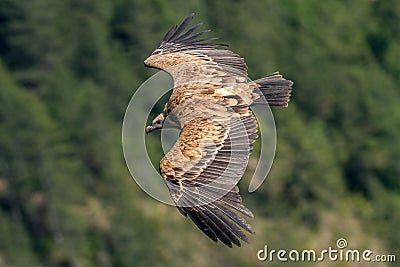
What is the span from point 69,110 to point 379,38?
22620 mm

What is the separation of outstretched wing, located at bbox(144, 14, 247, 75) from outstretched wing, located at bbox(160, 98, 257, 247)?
9.67 ft

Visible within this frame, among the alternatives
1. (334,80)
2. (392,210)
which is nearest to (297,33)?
(334,80)

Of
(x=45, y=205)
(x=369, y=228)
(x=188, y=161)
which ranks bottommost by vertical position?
(x=369, y=228)

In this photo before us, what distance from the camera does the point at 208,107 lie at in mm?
20906

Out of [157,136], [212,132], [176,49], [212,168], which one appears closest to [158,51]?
[176,49]

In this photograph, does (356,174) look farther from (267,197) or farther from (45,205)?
(45,205)

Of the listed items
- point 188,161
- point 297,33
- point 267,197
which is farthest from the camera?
point 297,33

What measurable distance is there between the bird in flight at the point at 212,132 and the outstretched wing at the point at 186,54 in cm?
2

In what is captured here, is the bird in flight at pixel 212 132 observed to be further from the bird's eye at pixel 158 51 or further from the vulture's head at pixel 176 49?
the bird's eye at pixel 158 51

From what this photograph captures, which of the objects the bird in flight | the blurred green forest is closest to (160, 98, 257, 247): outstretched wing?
the bird in flight

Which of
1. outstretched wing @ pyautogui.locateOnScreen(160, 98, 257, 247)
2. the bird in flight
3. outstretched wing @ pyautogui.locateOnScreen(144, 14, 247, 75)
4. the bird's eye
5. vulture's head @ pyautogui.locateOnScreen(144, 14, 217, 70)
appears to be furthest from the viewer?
the bird's eye

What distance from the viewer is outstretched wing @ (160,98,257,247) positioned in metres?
18.6

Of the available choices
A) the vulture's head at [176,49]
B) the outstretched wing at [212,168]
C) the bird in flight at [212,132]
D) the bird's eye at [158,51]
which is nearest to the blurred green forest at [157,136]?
the vulture's head at [176,49]

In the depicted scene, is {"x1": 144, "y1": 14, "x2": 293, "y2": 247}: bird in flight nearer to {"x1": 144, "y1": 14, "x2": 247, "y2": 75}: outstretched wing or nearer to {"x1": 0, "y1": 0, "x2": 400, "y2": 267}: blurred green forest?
{"x1": 144, "y1": 14, "x2": 247, "y2": 75}: outstretched wing
